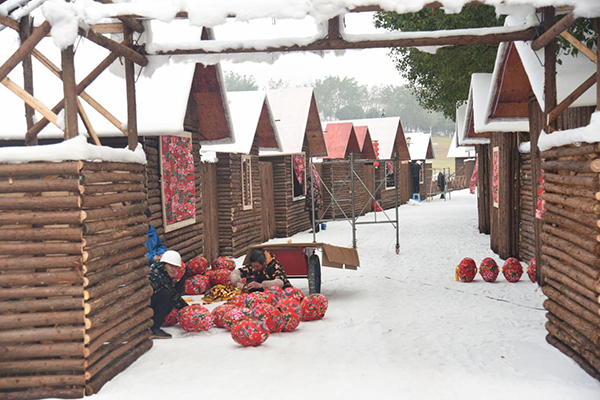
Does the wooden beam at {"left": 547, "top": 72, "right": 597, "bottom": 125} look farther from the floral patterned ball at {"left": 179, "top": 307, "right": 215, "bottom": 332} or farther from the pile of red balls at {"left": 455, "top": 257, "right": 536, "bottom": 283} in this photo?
the floral patterned ball at {"left": 179, "top": 307, "right": 215, "bottom": 332}

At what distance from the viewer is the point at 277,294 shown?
8.01 m

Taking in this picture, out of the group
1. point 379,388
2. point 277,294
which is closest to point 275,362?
point 379,388

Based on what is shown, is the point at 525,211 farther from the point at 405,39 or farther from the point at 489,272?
the point at 405,39

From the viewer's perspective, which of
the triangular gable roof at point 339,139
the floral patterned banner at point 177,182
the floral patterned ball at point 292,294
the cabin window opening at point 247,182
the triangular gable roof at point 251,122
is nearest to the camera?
the floral patterned ball at point 292,294

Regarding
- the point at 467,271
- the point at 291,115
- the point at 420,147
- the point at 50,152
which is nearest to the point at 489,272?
the point at 467,271

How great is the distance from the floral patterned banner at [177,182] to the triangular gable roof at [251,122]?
2608 millimetres

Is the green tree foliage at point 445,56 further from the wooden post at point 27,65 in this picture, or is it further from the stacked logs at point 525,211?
the wooden post at point 27,65

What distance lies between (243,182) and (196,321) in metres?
8.20

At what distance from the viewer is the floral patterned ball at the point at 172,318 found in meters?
7.92

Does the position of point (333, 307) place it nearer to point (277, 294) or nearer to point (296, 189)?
point (277, 294)

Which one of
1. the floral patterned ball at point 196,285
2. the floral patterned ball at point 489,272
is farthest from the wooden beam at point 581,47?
the floral patterned ball at point 196,285

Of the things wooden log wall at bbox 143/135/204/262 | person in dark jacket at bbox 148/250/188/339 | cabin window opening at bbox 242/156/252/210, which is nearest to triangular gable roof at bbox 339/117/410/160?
cabin window opening at bbox 242/156/252/210

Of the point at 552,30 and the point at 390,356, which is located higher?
the point at 552,30

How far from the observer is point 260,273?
8.66 m
